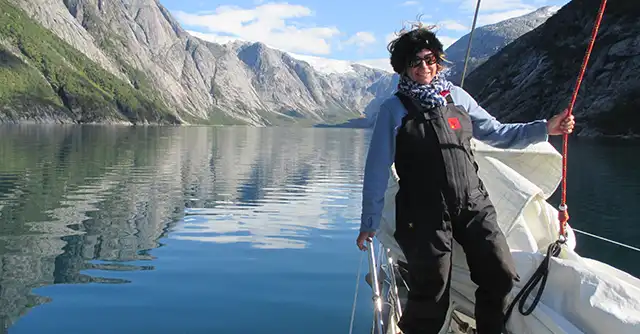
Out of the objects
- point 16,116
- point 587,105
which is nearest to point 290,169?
point 587,105

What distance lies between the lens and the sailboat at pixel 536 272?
446 centimetres

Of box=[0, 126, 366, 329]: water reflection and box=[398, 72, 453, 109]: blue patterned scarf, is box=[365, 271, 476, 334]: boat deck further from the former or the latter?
box=[0, 126, 366, 329]: water reflection

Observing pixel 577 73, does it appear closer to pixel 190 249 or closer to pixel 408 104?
pixel 190 249

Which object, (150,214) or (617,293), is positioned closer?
(617,293)

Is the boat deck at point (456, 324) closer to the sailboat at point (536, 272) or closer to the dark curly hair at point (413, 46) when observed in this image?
the sailboat at point (536, 272)

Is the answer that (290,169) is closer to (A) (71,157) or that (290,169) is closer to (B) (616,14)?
(A) (71,157)

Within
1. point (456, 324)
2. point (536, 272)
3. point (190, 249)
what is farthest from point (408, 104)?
point (190, 249)

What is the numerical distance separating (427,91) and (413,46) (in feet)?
1.68

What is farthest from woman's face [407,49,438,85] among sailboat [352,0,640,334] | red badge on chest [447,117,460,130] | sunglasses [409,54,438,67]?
sailboat [352,0,640,334]

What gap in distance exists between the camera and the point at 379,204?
5.41m

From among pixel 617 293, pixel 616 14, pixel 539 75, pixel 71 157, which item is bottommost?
pixel 71 157

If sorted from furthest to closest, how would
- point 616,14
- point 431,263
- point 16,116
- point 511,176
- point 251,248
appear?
point 16,116 → point 616,14 → point 251,248 → point 511,176 → point 431,263

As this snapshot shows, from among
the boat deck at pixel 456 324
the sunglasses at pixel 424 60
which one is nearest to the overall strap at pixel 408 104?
the sunglasses at pixel 424 60

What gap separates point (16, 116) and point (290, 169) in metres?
171
